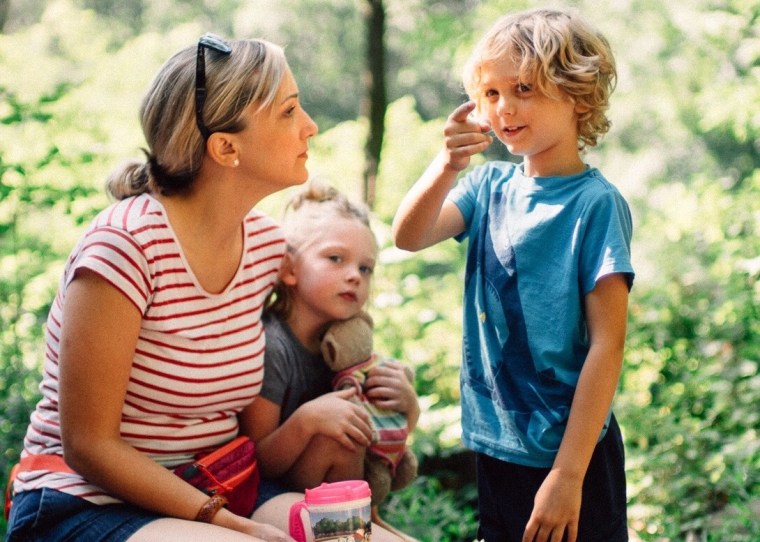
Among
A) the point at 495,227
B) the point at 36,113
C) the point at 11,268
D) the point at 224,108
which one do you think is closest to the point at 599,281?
the point at 495,227

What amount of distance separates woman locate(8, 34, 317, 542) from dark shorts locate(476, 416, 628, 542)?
0.50 m

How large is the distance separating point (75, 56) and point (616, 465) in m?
8.11

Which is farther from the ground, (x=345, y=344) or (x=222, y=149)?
(x=222, y=149)

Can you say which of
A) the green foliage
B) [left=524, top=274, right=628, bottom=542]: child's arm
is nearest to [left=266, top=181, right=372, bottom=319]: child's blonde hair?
[left=524, top=274, right=628, bottom=542]: child's arm

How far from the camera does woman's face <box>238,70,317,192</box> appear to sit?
205 cm

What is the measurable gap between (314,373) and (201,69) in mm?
876

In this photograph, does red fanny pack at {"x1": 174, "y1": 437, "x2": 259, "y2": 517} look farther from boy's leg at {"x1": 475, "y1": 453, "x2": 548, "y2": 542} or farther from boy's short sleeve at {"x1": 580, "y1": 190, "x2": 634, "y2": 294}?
boy's short sleeve at {"x1": 580, "y1": 190, "x2": 634, "y2": 294}

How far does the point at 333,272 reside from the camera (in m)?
2.28

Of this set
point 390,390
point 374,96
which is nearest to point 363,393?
point 390,390

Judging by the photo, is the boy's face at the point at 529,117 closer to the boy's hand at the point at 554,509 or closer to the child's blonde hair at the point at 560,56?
the child's blonde hair at the point at 560,56

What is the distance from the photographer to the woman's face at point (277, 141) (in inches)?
80.8

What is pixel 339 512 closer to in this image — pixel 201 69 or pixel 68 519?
pixel 68 519

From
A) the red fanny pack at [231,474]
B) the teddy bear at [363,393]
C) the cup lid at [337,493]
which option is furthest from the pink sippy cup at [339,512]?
the teddy bear at [363,393]

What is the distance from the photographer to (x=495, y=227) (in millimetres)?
1973
